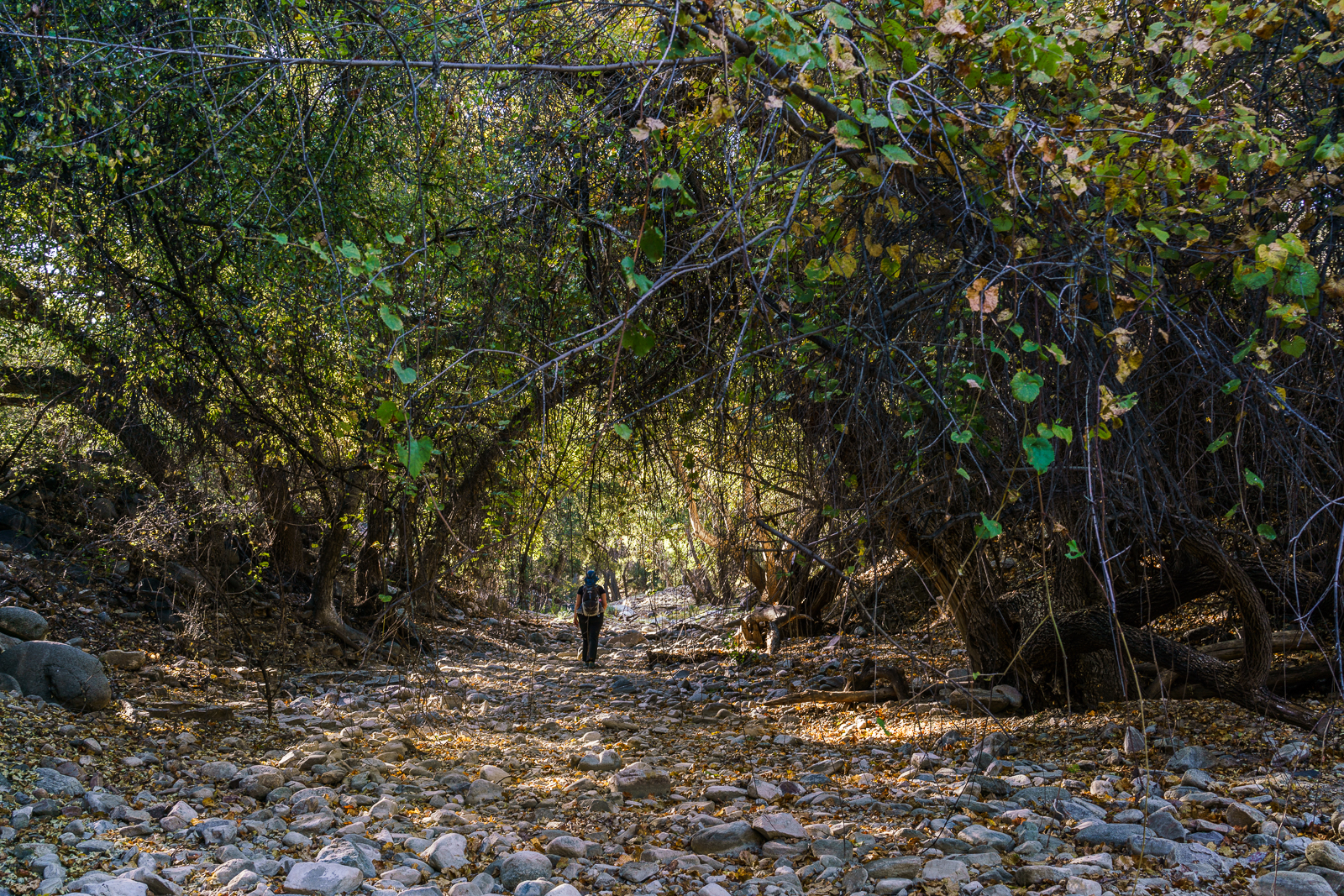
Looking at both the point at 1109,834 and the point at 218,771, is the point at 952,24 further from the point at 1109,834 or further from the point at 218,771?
the point at 218,771

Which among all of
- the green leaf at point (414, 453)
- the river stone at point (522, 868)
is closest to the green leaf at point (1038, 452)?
the green leaf at point (414, 453)

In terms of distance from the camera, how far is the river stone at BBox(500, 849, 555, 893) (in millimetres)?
3610

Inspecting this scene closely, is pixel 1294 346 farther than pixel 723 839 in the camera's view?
No

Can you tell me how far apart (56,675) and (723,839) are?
4.95m

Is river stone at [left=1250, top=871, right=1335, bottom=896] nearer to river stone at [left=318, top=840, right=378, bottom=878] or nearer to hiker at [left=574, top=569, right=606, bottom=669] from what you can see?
river stone at [left=318, top=840, right=378, bottom=878]

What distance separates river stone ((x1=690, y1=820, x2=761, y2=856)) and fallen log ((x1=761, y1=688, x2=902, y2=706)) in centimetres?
322

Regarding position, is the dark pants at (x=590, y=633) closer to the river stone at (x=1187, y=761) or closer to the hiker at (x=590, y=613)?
the hiker at (x=590, y=613)

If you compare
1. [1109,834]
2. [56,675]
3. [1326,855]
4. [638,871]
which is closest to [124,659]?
[56,675]

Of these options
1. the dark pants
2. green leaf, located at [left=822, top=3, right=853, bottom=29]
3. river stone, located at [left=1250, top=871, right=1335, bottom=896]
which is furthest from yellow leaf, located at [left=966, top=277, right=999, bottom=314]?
the dark pants

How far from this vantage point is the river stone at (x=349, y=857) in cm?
357

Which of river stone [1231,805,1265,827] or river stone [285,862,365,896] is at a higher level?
river stone [1231,805,1265,827]

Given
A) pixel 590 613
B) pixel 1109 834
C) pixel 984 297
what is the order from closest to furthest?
pixel 984 297 < pixel 1109 834 < pixel 590 613

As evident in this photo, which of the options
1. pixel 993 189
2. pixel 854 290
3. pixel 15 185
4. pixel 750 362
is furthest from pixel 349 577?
pixel 993 189

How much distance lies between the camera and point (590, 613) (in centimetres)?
1148
